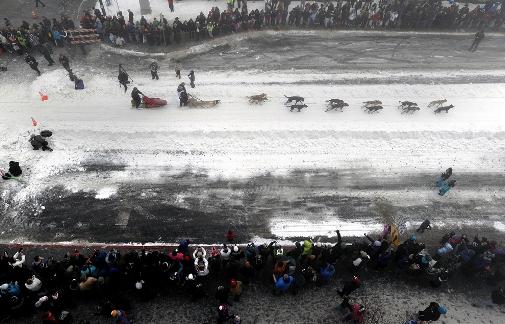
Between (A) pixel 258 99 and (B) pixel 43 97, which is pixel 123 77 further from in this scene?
(A) pixel 258 99

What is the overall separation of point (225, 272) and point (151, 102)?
32.6ft

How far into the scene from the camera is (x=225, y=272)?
532 inches

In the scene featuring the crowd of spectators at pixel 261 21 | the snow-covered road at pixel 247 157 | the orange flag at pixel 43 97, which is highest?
the crowd of spectators at pixel 261 21

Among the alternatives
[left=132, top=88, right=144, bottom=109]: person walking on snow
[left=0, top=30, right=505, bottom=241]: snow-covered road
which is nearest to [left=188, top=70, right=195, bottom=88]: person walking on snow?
[left=0, top=30, right=505, bottom=241]: snow-covered road

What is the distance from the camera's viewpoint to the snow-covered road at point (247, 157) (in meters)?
15.7

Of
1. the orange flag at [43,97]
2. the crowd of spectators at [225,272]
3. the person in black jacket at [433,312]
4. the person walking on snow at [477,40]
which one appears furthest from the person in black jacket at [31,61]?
the person walking on snow at [477,40]

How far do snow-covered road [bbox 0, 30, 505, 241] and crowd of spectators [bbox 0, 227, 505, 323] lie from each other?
168cm

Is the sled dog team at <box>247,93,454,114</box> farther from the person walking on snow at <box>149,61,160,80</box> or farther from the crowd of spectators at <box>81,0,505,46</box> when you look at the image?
the crowd of spectators at <box>81,0,505,46</box>

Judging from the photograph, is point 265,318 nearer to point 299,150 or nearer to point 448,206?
point 299,150

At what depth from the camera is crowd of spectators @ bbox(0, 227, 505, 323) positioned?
12.4 m

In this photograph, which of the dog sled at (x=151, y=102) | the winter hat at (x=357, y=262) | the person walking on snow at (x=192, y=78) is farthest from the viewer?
the person walking on snow at (x=192, y=78)

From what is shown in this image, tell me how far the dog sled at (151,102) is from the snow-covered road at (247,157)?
22.1 inches

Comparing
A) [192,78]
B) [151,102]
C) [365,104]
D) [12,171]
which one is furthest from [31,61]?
[365,104]

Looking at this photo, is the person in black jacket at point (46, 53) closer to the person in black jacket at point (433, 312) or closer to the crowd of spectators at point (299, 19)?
the crowd of spectators at point (299, 19)
